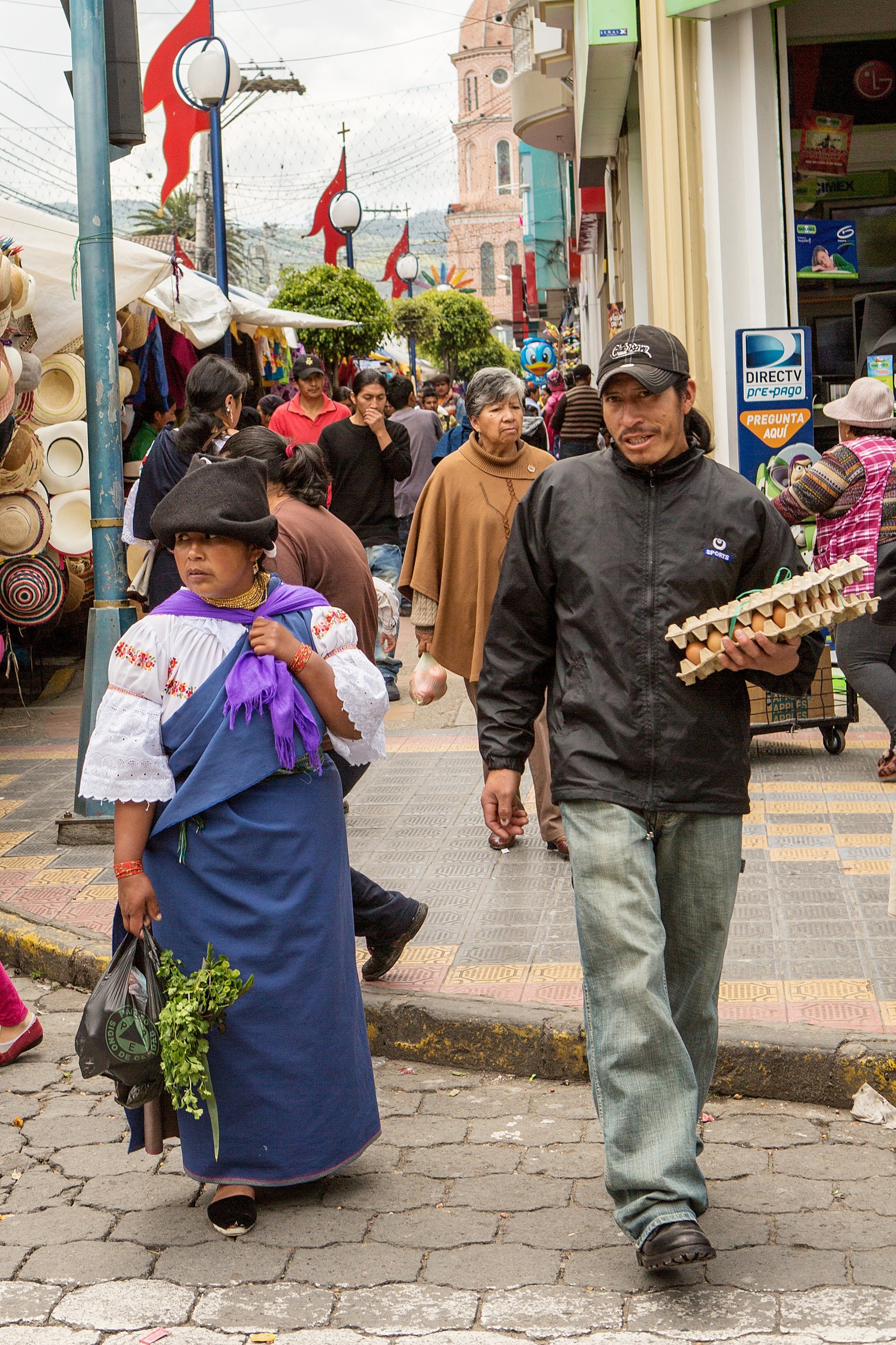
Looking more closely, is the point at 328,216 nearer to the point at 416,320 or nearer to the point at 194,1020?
the point at 416,320

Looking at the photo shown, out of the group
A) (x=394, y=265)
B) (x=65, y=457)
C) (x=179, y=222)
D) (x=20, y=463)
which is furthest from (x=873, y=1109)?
(x=179, y=222)

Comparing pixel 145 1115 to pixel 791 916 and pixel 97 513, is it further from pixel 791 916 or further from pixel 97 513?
pixel 97 513

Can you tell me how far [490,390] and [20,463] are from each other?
4313 mm

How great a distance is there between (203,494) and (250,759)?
0.65 metres

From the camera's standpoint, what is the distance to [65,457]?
34.1 feet

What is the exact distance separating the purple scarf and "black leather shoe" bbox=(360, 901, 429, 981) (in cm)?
135

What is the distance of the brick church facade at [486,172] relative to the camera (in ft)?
442

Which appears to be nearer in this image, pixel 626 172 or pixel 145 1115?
pixel 145 1115

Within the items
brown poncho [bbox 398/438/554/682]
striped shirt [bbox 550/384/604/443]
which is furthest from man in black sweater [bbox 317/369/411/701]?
brown poncho [bbox 398/438/554/682]

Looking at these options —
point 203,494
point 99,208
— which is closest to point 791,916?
point 203,494

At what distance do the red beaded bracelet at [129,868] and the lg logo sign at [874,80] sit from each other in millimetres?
9498

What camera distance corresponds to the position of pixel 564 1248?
352 cm

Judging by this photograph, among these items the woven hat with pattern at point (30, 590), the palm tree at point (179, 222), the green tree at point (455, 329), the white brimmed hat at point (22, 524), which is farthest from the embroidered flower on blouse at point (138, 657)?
the green tree at point (455, 329)

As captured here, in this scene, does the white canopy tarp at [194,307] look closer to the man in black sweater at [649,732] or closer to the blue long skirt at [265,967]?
the blue long skirt at [265,967]
